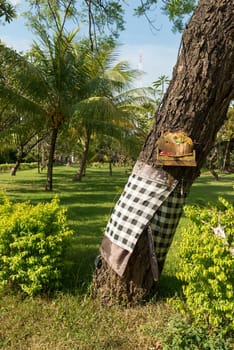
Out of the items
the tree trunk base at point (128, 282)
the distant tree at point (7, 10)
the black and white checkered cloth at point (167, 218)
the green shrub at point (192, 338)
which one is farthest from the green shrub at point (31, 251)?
the distant tree at point (7, 10)

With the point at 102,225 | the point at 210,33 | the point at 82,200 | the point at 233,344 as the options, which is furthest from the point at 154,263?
the point at 82,200

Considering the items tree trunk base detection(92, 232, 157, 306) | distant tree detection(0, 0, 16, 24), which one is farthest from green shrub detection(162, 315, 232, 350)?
distant tree detection(0, 0, 16, 24)

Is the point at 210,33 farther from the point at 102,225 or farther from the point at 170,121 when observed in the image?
the point at 102,225

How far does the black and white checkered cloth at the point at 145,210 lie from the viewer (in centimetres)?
296

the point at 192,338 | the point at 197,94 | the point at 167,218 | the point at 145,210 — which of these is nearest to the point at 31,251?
the point at 145,210

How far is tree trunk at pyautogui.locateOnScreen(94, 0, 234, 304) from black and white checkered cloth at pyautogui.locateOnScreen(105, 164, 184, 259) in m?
0.09

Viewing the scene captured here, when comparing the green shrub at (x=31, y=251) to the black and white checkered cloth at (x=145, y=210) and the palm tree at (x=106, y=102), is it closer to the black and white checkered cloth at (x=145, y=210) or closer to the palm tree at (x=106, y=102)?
the black and white checkered cloth at (x=145, y=210)

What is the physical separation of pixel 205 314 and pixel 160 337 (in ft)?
1.21

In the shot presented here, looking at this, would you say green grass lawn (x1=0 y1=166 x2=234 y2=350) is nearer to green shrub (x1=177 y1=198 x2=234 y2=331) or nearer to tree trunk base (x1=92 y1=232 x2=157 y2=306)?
tree trunk base (x1=92 y1=232 x2=157 y2=306)

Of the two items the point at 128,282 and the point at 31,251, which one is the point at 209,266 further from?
the point at 31,251

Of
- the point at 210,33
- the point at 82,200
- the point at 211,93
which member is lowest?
the point at 82,200

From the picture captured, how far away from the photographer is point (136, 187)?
119 inches

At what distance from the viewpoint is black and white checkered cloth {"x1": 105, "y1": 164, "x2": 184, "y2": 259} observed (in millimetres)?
2963

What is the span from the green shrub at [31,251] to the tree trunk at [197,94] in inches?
22.1
